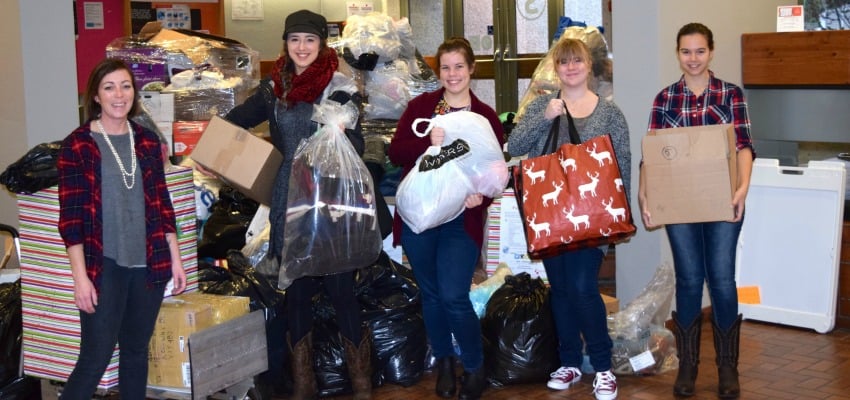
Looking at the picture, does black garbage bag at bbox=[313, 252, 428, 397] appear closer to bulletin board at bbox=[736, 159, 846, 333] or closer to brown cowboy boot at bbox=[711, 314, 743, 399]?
brown cowboy boot at bbox=[711, 314, 743, 399]

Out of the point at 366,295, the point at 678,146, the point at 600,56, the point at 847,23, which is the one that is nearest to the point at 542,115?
the point at 678,146

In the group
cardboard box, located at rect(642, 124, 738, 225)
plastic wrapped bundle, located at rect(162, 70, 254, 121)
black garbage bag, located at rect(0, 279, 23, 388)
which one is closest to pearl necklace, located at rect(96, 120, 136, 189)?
black garbage bag, located at rect(0, 279, 23, 388)

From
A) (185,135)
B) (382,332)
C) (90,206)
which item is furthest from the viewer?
(185,135)

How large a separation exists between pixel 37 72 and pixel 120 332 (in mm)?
1486

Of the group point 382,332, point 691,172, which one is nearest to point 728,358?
point 691,172

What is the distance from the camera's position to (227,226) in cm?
452

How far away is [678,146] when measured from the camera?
139 inches

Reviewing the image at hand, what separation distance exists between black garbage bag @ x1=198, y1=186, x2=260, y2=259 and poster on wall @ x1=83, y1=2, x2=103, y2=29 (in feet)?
11.3

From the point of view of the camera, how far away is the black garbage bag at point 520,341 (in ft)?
13.0

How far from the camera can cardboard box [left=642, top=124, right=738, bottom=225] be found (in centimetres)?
349

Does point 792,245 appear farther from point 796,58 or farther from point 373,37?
point 373,37

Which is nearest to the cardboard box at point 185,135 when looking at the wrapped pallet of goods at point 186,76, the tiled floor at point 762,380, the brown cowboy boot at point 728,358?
the wrapped pallet of goods at point 186,76

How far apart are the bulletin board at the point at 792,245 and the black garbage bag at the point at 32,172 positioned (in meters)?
3.26

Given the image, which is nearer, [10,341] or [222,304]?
[222,304]
